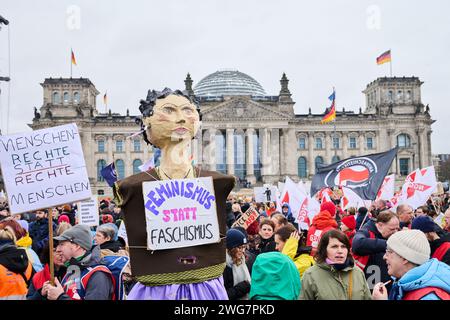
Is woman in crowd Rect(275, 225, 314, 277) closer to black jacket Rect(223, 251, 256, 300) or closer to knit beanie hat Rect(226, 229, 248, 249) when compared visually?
knit beanie hat Rect(226, 229, 248, 249)

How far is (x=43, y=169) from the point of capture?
4.55 metres

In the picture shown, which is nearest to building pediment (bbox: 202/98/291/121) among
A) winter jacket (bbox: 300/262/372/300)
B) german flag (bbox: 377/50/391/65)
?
german flag (bbox: 377/50/391/65)

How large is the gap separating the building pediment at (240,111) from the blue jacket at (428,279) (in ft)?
186

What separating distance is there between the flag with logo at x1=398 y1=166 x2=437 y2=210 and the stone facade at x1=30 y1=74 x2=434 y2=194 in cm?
4666

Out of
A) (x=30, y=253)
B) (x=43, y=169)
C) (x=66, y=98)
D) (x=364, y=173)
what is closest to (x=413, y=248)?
(x=43, y=169)

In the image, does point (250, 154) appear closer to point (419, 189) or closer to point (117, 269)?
point (419, 189)

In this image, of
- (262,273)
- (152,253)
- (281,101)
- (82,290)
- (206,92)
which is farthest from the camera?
(206,92)

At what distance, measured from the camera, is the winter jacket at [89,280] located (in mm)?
4344

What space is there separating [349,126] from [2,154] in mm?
61492

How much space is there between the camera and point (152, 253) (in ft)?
12.6

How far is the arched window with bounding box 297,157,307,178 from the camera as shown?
208 feet

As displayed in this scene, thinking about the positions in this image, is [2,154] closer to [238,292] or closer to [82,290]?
[82,290]

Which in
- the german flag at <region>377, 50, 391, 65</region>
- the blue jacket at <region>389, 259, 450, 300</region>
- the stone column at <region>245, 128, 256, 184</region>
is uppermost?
the german flag at <region>377, 50, 391, 65</region>
